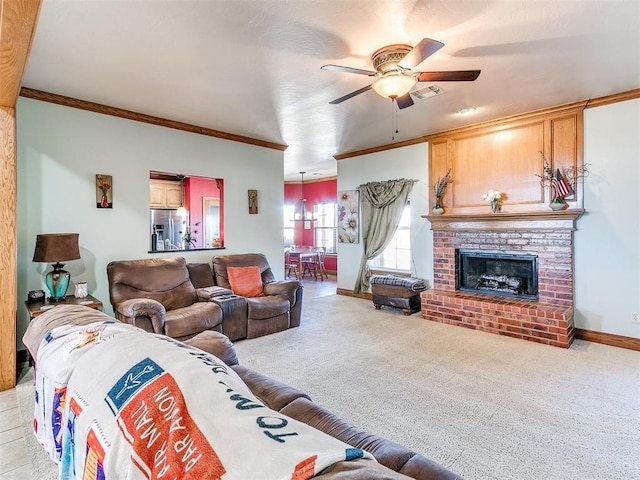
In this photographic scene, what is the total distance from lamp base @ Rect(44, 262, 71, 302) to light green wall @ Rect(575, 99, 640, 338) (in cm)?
572

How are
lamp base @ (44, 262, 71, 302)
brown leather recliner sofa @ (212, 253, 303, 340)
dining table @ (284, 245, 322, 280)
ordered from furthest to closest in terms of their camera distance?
dining table @ (284, 245, 322, 280) < brown leather recliner sofa @ (212, 253, 303, 340) < lamp base @ (44, 262, 71, 302)

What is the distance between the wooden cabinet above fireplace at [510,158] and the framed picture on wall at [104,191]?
450 centimetres

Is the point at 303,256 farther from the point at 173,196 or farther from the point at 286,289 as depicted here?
the point at 286,289

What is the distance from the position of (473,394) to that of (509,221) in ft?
8.73

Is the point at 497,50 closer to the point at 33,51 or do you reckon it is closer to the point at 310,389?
the point at 310,389

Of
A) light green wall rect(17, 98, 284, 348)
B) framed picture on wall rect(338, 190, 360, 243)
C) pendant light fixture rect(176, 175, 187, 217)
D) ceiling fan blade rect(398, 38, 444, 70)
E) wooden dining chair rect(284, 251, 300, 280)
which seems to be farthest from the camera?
wooden dining chair rect(284, 251, 300, 280)

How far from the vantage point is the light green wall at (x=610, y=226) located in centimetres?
374

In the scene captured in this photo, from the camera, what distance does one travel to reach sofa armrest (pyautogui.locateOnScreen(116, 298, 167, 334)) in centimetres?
325

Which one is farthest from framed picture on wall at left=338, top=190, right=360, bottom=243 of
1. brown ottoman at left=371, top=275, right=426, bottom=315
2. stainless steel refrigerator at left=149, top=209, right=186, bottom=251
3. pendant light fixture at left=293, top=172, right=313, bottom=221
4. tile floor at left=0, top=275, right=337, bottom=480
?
tile floor at left=0, top=275, right=337, bottom=480

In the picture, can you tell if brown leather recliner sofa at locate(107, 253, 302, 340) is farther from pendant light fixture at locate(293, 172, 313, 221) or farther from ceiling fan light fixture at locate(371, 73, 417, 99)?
pendant light fixture at locate(293, 172, 313, 221)

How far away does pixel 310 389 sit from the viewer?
282cm

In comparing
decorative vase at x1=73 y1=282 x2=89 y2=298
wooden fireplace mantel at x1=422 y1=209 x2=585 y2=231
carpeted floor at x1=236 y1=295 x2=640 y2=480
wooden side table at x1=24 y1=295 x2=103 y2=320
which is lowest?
carpeted floor at x1=236 y1=295 x2=640 y2=480

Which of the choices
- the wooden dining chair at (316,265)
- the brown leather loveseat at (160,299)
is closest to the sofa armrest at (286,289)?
the brown leather loveseat at (160,299)

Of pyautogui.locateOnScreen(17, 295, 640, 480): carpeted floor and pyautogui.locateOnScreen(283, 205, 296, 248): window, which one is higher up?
pyautogui.locateOnScreen(283, 205, 296, 248): window
